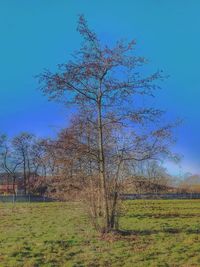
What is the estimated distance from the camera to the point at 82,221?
1864cm

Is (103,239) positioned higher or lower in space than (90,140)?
lower

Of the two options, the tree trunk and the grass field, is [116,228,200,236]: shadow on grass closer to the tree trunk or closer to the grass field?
the grass field

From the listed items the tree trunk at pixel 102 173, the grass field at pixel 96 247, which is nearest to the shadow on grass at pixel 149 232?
the grass field at pixel 96 247

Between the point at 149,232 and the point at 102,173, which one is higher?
the point at 102,173

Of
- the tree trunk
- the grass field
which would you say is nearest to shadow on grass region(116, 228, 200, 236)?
the grass field

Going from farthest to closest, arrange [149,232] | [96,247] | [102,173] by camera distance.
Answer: [149,232], [102,173], [96,247]

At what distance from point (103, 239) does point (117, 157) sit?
9.65 ft

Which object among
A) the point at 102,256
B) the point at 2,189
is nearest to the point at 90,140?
the point at 102,256

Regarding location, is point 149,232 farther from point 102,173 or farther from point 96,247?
point 96,247

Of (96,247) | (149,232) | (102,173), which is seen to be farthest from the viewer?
(149,232)

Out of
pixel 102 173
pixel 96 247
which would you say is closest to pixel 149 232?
pixel 102 173

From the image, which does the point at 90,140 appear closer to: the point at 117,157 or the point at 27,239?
the point at 117,157

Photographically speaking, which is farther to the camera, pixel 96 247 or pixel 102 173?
pixel 102 173

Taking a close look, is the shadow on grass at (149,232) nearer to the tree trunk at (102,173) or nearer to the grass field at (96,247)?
the grass field at (96,247)
